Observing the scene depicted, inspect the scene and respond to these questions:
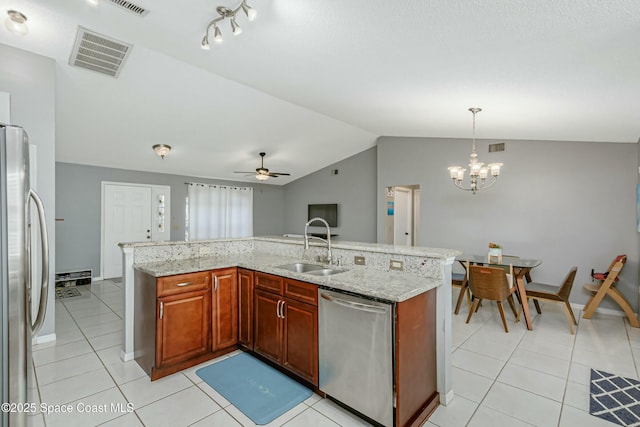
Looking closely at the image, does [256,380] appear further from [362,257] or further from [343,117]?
[343,117]

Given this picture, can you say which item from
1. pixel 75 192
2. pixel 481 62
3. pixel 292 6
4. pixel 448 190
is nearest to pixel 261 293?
pixel 292 6

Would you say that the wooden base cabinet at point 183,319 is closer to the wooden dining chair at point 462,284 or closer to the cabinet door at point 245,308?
the cabinet door at point 245,308

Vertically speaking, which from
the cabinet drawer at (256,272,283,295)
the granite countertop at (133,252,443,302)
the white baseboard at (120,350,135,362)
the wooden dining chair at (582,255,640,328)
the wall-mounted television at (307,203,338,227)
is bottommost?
the white baseboard at (120,350,135,362)

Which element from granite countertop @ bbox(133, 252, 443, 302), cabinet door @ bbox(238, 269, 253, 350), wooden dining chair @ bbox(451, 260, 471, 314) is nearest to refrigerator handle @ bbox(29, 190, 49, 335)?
granite countertop @ bbox(133, 252, 443, 302)

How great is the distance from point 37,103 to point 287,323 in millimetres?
3434

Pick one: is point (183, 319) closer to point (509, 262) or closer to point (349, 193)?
point (509, 262)

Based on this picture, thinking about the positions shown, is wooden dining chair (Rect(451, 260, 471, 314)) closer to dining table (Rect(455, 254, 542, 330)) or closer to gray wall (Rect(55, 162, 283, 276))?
dining table (Rect(455, 254, 542, 330))

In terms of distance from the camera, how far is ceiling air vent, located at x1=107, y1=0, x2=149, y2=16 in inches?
84.7

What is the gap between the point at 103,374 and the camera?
2.50m

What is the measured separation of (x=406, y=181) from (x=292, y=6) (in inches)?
183

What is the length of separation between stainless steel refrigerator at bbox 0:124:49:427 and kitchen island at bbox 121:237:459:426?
1.29m

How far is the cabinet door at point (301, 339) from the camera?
2.19m

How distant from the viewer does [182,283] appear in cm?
249

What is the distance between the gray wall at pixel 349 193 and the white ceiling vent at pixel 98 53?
5210 mm
